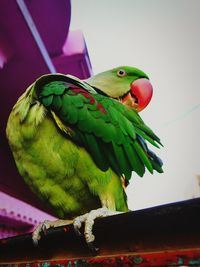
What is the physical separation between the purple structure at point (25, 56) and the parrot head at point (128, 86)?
47 centimetres

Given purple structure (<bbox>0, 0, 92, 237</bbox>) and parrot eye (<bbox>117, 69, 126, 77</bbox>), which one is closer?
purple structure (<bbox>0, 0, 92, 237</bbox>)

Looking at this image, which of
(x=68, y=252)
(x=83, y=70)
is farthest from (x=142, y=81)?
(x=68, y=252)

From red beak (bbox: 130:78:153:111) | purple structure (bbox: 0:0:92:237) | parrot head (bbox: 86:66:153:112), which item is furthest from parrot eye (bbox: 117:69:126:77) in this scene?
purple structure (bbox: 0:0:92:237)

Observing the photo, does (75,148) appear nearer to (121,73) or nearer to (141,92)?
(141,92)

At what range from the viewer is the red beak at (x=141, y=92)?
202cm

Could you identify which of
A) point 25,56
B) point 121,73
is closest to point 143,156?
point 25,56

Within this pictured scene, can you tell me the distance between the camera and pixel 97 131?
1.21 m

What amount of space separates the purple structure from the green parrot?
0.31 metres

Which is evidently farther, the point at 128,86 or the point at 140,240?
the point at 128,86

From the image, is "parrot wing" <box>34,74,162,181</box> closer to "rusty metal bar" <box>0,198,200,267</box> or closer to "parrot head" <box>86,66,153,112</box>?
"rusty metal bar" <box>0,198,200,267</box>

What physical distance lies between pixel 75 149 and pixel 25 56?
68cm

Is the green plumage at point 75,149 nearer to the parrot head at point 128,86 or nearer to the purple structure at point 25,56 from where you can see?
the purple structure at point 25,56

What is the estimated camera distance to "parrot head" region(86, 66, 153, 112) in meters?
2.03

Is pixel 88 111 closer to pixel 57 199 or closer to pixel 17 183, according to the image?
pixel 57 199
